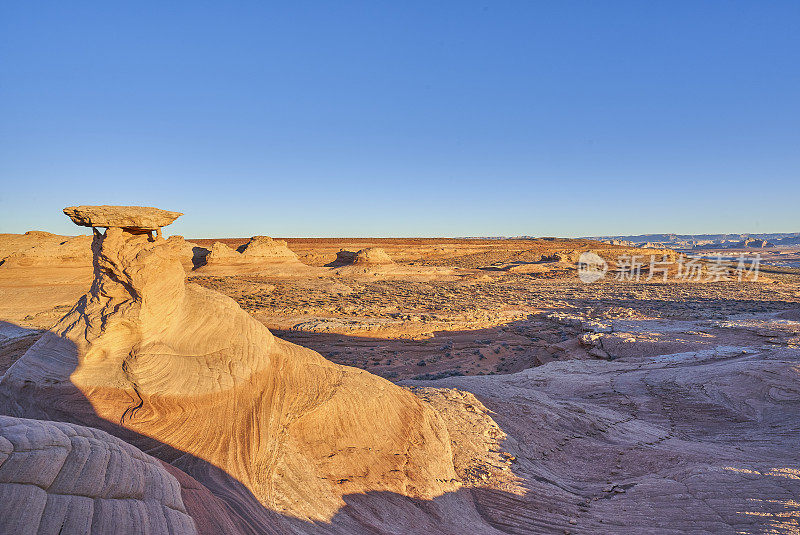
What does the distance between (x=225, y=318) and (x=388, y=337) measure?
966 centimetres

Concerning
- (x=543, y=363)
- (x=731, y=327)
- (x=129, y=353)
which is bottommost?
(x=543, y=363)

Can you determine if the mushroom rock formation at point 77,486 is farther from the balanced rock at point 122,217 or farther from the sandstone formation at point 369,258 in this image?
the sandstone formation at point 369,258

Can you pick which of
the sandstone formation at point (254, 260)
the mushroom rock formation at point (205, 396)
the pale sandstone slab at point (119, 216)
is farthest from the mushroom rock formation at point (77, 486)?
the sandstone formation at point (254, 260)

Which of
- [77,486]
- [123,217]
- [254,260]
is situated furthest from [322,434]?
[254,260]

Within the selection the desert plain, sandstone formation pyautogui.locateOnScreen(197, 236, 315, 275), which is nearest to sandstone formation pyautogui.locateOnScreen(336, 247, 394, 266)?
sandstone formation pyautogui.locateOnScreen(197, 236, 315, 275)

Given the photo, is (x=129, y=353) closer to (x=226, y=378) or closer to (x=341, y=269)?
(x=226, y=378)

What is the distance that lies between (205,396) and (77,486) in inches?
89.6

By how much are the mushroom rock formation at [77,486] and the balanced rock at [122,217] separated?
279cm

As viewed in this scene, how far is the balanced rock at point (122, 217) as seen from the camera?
4547mm

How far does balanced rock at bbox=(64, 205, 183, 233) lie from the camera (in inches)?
179

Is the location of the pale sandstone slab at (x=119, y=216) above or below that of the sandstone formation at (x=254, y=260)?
above

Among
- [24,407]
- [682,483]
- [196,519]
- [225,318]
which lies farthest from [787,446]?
[24,407]

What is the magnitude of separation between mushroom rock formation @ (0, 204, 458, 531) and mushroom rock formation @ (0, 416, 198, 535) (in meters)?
1.06

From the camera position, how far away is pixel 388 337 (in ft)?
47.5
